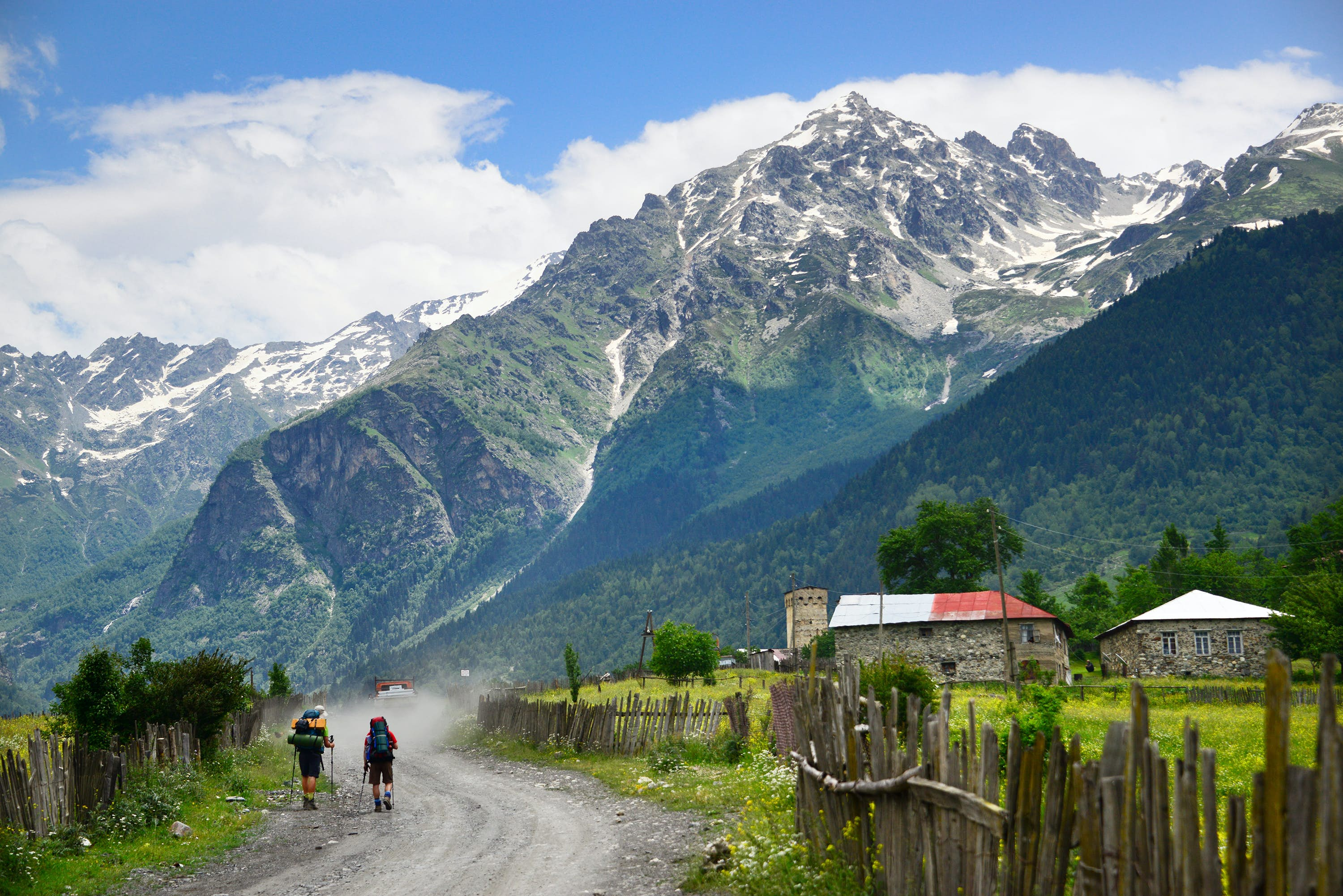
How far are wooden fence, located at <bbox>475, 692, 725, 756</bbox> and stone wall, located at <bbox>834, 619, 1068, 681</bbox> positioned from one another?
133 ft

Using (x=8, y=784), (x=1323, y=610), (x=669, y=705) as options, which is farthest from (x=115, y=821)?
(x=1323, y=610)

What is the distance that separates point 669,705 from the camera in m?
29.3

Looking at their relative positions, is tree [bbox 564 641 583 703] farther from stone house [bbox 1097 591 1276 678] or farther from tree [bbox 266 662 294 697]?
stone house [bbox 1097 591 1276 678]

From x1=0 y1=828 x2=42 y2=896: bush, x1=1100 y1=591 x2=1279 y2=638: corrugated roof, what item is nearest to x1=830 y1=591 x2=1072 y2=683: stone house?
x1=1100 y1=591 x2=1279 y2=638: corrugated roof

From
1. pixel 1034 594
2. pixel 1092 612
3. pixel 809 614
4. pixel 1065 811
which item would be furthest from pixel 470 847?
pixel 1092 612

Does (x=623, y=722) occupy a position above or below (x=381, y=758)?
below

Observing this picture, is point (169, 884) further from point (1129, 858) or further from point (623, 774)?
point (1129, 858)

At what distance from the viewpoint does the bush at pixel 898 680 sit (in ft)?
59.6

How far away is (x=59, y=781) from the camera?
17766 mm

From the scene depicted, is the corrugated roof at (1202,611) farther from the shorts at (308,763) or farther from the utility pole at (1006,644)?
the shorts at (308,763)

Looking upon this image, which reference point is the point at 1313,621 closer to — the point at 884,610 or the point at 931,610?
the point at 931,610

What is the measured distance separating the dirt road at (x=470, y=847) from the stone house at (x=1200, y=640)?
52533 mm

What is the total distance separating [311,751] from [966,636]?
55.3 metres

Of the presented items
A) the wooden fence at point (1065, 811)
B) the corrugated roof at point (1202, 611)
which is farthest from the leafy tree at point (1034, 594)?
the wooden fence at point (1065, 811)
